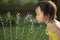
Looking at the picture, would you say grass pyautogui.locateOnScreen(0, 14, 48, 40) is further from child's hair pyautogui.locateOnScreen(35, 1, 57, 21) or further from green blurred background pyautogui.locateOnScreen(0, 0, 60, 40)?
child's hair pyautogui.locateOnScreen(35, 1, 57, 21)

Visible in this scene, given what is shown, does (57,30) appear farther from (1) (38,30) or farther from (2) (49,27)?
(1) (38,30)

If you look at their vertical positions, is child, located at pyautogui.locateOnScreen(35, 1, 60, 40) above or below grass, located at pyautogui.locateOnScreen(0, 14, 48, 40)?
above

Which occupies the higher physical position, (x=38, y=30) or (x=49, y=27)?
(x=49, y=27)

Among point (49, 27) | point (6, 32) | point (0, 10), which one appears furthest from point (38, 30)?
point (49, 27)

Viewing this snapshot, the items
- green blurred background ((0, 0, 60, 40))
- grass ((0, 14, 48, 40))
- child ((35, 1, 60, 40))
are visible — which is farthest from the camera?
green blurred background ((0, 0, 60, 40))

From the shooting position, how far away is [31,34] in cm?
632

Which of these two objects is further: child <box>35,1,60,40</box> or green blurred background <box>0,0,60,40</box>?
green blurred background <box>0,0,60,40</box>

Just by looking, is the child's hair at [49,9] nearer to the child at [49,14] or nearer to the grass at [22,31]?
the child at [49,14]

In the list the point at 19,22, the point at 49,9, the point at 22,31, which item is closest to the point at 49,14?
the point at 49,9

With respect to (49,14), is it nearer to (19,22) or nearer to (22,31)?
(22,31)

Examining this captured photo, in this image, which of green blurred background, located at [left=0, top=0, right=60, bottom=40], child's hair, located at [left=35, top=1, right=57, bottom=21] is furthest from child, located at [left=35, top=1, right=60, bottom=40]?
green blurred background, located at [left=0, top=0, right=60, bottom=40]

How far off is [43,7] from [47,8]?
5 cm

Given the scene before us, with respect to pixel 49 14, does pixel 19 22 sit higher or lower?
lower

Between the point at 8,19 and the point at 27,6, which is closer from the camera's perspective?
the point at 8,19
